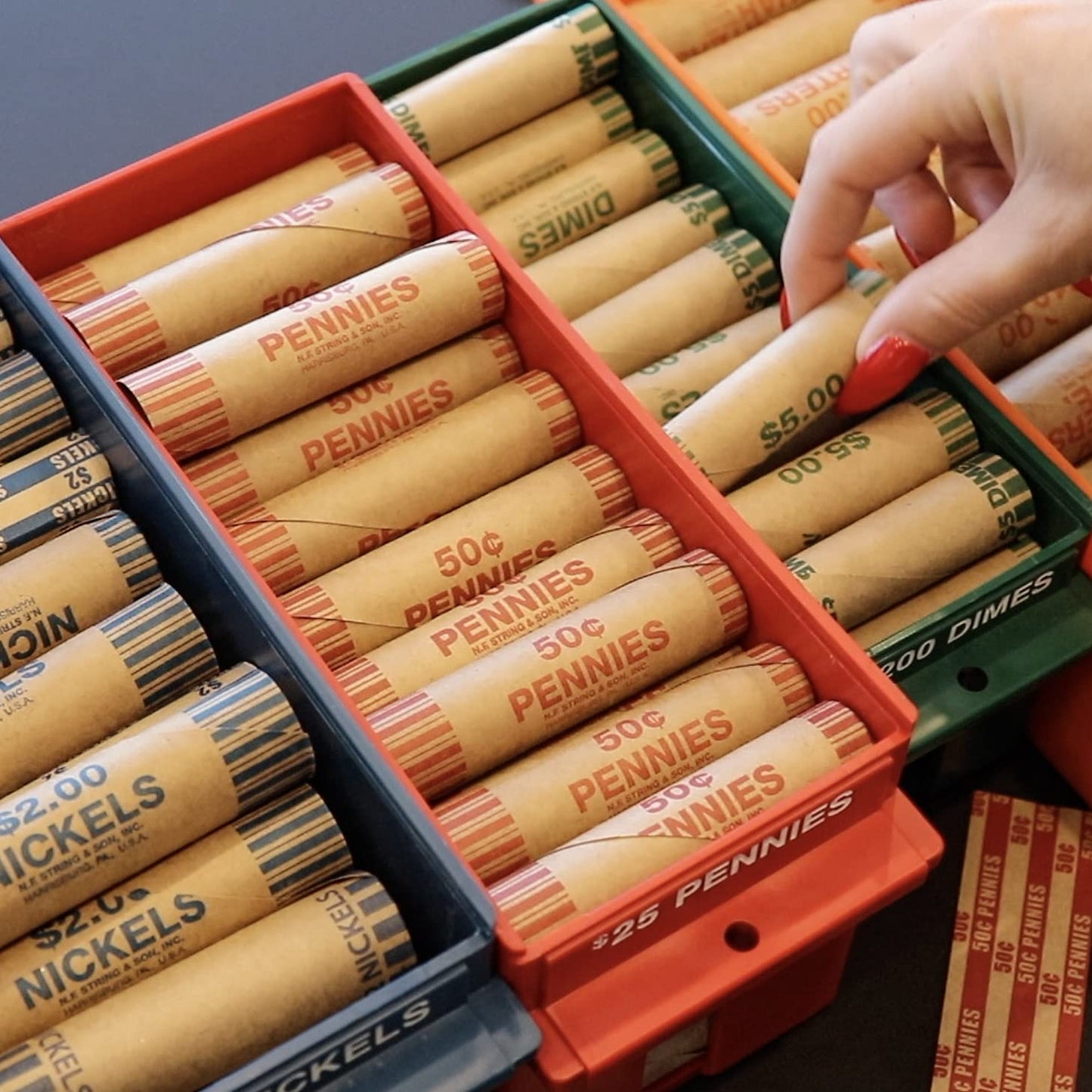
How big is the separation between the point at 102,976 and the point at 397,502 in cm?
64

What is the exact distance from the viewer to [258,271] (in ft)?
6.86

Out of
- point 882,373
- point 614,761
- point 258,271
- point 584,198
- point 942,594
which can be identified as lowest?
point 942,594

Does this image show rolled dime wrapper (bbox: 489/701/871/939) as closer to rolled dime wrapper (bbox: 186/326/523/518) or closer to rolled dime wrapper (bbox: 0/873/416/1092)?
rolled dime wrapper (bbox: 0/873/416/1092)

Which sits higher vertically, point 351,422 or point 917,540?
point 351,422

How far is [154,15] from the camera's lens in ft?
9.30

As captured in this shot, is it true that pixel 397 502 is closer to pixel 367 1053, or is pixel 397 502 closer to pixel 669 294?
pixel 669 294

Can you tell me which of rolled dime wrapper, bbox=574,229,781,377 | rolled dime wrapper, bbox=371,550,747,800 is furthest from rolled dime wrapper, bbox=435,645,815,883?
rolled dime wrapper, bbox=574,229,781,377

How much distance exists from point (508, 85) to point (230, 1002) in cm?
131

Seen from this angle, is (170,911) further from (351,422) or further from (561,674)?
(351,422)

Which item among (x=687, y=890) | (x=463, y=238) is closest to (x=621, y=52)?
(x=463, y=238)

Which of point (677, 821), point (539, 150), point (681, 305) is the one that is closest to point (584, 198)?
point (539, 150)

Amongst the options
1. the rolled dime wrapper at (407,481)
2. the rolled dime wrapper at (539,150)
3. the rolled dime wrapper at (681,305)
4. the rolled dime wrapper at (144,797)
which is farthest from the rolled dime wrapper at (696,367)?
the rolled dime wrapper at (144,797)

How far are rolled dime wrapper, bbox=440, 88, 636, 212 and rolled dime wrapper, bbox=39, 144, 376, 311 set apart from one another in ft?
0.53

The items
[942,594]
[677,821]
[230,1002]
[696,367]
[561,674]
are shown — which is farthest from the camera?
[696,367]
